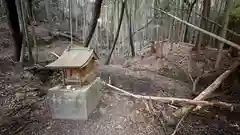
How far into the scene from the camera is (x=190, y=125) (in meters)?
3.86

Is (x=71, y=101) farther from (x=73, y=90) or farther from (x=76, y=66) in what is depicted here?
(x=76, y=66)

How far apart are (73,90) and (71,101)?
0.18 meters

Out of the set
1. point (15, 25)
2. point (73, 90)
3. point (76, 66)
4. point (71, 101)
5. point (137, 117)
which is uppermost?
point (15, 25)

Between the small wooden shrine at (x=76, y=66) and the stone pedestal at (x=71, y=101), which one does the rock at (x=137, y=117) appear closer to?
the stone pedestal at (x=71, y=101)

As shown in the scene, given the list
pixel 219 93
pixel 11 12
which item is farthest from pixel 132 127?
pixel 11 12

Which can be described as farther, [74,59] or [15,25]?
[15,25]

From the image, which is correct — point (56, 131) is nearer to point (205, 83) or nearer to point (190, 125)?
point (190, 125)

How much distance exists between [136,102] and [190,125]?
1.11 m

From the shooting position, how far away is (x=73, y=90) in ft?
11.7

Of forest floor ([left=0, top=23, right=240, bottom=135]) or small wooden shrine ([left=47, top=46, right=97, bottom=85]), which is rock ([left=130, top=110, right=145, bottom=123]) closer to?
forest floor ([left=0, top=23, right=240, bottom=135])

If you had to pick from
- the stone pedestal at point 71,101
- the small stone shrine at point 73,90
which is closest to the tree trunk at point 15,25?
the small stone shrine at point 73,90

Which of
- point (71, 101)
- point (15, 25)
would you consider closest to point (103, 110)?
point (71, 101)

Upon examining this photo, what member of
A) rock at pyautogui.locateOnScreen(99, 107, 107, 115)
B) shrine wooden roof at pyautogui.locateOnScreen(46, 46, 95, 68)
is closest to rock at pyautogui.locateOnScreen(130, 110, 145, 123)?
rock at pyautogui.locateOnScreen(99, 107, 107, 115)

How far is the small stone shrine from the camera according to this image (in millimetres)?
3518
